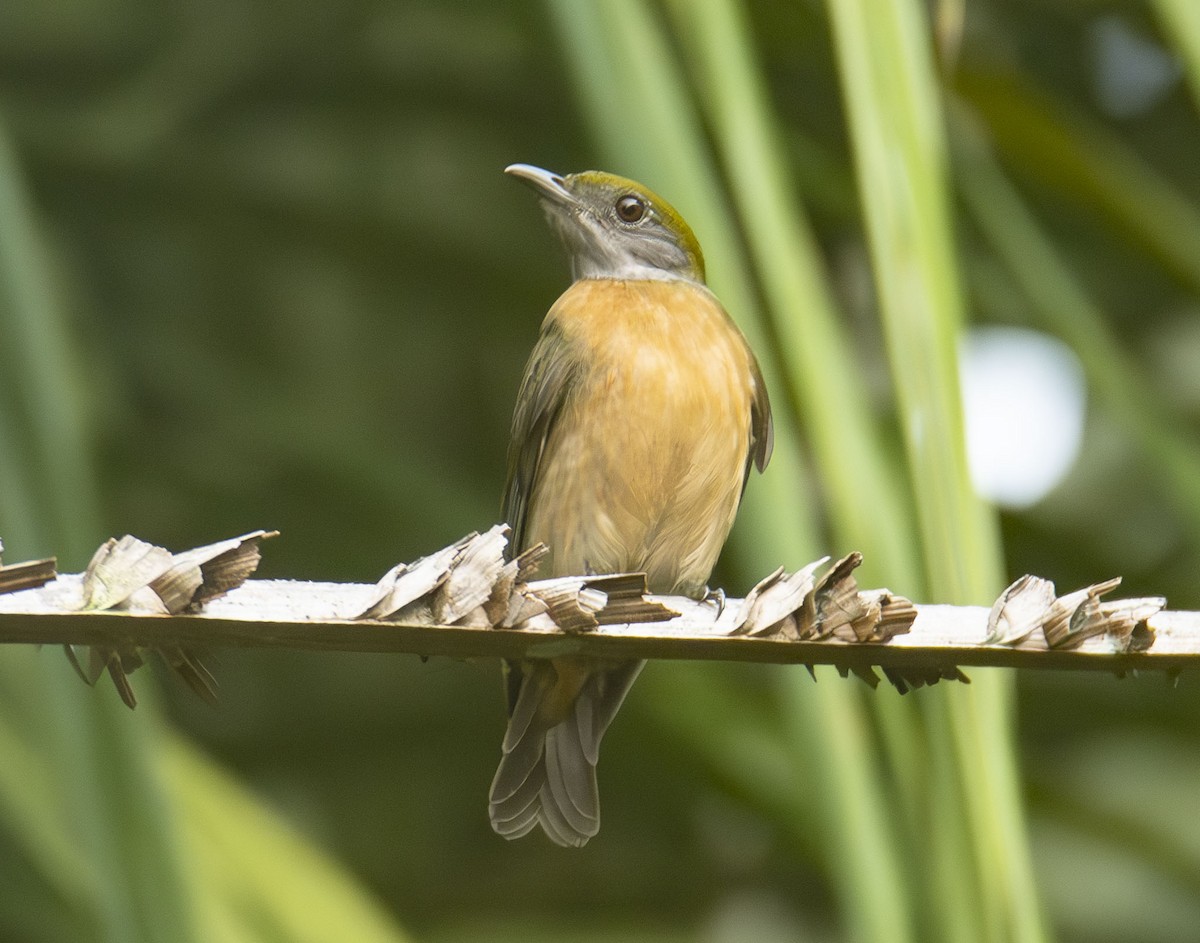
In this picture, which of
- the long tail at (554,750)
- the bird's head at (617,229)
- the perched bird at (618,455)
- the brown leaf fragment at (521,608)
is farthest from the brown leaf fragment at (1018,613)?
the bird's head at (617,229)

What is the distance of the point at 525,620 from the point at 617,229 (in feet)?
7.39

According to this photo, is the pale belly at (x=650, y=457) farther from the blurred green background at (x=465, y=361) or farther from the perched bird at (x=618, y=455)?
the blurred green background at (x=465, y=361)

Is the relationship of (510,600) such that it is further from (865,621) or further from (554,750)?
(554,750)

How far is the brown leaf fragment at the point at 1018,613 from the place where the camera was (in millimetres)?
1229

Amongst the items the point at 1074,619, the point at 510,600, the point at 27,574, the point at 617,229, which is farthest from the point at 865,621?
the point at 617,229

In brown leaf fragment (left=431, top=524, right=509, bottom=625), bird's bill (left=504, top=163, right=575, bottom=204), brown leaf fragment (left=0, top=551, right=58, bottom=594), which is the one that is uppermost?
bird's bill (left=504, top=163, right=575, bottom=204)

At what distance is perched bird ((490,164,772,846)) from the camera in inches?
109

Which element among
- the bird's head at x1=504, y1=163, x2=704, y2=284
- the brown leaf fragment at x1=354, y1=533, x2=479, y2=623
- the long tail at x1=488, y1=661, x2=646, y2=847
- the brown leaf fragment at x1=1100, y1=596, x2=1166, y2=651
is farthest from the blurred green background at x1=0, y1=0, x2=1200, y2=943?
the brown leaf fragment at x1=354, y1=533, x2=479, y2=623

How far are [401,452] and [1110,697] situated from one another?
189 cm

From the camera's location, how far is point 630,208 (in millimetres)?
3344

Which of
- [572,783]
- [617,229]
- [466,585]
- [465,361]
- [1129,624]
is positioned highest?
[617,229]

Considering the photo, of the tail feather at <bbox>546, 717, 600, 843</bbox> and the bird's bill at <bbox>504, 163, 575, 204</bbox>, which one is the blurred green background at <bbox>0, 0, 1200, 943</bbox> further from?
the tail feather at <bbox>546, 717, 600, 843</bbox>

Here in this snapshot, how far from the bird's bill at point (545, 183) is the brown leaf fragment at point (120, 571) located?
2.09 meters

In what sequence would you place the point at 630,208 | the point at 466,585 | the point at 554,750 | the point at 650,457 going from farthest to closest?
the point at 630,208, the point at 650,457, the point at 554,750, the point at 466,585
